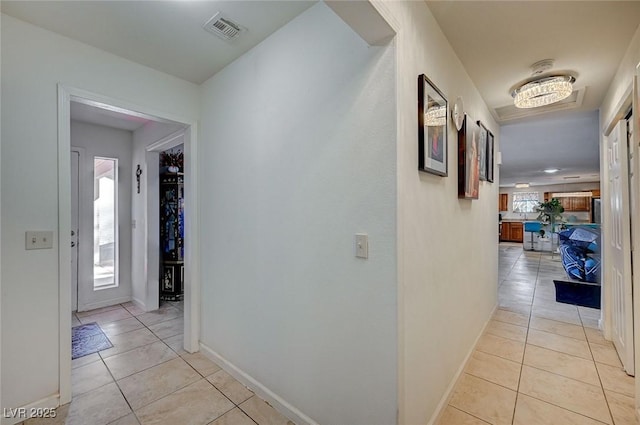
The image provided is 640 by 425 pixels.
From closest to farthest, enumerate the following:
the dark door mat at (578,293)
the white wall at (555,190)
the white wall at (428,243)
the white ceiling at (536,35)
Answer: the white wall at (428,243) → the white ceiling at (536,35) → the dark door mat at (578,293) → the white wall at (555,190)

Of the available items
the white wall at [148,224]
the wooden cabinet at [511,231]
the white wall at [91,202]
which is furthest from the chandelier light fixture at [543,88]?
the wooden cabinet at [511,231]

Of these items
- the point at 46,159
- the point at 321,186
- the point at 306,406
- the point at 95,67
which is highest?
the point at 95,67

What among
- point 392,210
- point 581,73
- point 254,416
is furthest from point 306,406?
point 581,73

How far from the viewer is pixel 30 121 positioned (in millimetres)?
1813

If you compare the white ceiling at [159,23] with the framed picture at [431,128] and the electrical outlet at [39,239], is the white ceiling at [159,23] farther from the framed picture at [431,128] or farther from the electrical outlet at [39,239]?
the electrical outlet at [39,239]

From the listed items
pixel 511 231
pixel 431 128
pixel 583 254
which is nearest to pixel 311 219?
pixel 431 128

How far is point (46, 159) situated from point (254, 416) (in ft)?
7.21

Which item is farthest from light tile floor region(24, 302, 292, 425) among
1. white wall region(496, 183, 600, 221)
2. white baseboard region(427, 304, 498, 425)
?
white wall region(496, 183, 600, 221)

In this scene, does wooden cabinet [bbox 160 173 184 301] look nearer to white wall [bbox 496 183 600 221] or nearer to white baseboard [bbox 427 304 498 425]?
white baseboard [bbox 427 304 498 425]

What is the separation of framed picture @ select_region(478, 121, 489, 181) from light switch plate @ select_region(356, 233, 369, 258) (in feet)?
5.52

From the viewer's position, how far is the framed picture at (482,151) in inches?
97.5

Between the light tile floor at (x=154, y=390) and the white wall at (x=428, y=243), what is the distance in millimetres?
959

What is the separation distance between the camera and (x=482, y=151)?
8.41 feet

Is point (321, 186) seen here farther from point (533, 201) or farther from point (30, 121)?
point (533, 201)
